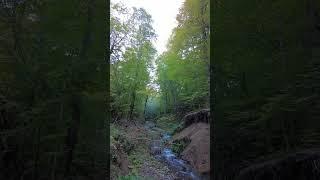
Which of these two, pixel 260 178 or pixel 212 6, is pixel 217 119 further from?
pixel 212 6

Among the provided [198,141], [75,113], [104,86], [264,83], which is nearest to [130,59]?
[198,141]

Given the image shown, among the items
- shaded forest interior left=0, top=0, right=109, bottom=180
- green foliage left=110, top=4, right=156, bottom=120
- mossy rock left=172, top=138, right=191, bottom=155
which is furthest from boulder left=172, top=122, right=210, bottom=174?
shaded forest interior left=0, top=0, right=109, bottom=180

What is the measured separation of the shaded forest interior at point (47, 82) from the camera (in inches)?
181

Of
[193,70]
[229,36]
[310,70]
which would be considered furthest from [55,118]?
[193,70]

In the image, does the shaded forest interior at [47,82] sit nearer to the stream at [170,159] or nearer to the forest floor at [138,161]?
the forest floor at [138,161]

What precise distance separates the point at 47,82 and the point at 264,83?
2787 millimetres

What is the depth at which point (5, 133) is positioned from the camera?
4.61m

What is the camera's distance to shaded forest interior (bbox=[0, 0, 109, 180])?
4598 mm

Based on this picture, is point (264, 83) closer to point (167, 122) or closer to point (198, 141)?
point (198, 141)

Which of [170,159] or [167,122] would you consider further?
[167,122]

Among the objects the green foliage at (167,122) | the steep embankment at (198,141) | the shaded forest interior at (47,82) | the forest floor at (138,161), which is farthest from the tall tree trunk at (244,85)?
the green foliage at (167,122)

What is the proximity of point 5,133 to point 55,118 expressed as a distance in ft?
2.07

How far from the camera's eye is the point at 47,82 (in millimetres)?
4668

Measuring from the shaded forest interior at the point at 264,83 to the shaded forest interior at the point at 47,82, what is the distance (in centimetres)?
188
